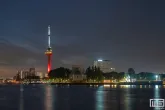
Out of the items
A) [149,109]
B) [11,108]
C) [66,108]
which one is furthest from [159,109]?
[11,108]

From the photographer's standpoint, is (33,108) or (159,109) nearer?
(159,109)

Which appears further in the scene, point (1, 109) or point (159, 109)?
point (1, 109)

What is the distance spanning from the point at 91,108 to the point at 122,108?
586cm

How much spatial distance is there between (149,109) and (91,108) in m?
11.1

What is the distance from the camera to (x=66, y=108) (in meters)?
69.6

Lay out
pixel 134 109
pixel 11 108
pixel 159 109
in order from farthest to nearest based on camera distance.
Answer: pixel 11 108
pixel 134 109
pixel 159 109

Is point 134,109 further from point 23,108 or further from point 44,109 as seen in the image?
point 23,108

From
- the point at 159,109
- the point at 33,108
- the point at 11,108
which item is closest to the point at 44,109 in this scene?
the point at 33,108

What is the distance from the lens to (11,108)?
70.4 metres

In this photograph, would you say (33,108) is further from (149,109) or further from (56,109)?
(149,109)

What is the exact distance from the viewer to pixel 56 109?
67375 mm

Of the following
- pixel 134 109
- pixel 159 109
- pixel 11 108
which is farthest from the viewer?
pixel 11 108

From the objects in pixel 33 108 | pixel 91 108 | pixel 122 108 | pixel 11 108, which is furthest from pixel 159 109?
pixel 11 108

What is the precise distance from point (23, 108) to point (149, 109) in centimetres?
2410
